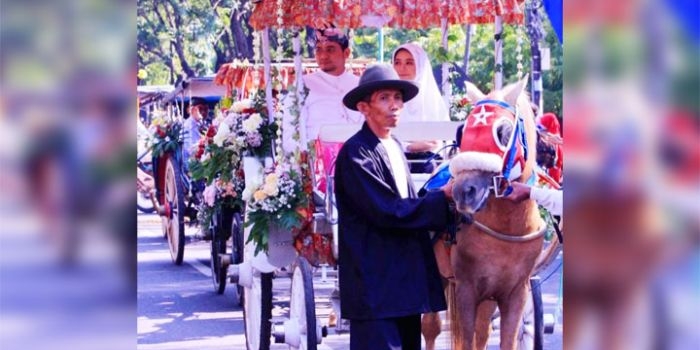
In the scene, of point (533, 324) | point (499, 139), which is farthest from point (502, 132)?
point (533, 324)

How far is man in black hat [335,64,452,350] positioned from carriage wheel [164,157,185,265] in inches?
343

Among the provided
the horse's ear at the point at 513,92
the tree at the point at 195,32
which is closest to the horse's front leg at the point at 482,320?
the horse's ear at the point at 513,92

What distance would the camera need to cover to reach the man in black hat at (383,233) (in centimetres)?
522

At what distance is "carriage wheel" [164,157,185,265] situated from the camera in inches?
551

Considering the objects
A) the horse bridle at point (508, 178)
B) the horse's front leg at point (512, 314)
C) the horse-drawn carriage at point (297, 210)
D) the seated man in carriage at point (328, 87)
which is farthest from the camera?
the seated man in carriage at point (328, 87)

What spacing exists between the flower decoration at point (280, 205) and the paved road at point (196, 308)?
146 cm

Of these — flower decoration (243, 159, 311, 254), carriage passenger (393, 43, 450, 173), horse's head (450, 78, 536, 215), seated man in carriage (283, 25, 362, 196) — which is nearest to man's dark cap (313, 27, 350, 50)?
seated man in carriage (283, 25, 362, 196)

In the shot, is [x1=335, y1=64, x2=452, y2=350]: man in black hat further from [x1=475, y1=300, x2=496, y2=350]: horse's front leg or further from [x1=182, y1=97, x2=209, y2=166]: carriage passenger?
[x1=182, y1=97, x2=209, y2=166]: carriage passenger

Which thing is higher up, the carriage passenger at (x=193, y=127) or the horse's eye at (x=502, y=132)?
the horse's eye at (x=502, y=132)

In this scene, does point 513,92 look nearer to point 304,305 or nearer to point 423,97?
point 304,305

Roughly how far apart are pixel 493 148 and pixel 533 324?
6.31 ft

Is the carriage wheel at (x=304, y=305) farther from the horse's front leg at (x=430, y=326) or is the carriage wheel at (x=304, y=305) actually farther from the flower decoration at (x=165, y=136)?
the flower decoration at (x=165, y=136)

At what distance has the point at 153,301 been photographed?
1280 cm

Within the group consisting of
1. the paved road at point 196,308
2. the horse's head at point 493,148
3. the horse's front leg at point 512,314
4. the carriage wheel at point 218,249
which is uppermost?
the horse's head at point 493,148
